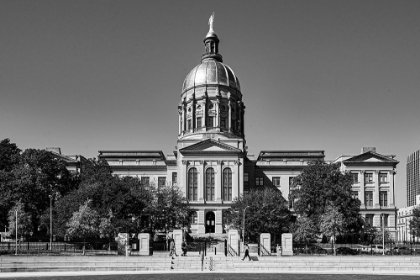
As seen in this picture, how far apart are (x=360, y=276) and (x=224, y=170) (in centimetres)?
6216

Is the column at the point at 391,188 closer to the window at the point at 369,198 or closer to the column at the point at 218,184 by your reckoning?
the window at the point at 369,198

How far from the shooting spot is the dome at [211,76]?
110562 mm

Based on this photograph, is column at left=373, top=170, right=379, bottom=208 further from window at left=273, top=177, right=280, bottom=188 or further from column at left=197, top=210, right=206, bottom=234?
column at left=197, top=210, right=206, bottom=234

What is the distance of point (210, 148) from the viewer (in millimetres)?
96562

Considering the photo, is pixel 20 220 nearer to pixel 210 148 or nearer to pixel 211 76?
pixel 210 148

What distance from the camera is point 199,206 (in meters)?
95.2

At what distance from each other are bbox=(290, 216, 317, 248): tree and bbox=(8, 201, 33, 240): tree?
1319 inches

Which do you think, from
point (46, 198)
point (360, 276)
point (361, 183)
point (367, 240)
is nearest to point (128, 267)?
point (360, 276)

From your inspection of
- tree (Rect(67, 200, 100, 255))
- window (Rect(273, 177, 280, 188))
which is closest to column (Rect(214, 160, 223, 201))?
window (Rect(273, 177, 280, 188))

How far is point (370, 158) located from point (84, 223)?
63.5 m

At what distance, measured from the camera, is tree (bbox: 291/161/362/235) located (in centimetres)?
6725

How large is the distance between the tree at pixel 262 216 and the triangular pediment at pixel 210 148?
73.5 ft

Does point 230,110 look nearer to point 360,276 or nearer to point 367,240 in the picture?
point 367,240

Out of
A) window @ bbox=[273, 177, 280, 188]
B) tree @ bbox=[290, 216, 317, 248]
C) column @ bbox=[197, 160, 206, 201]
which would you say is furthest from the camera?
window @ bbox=[273, 177, 280, 188]
